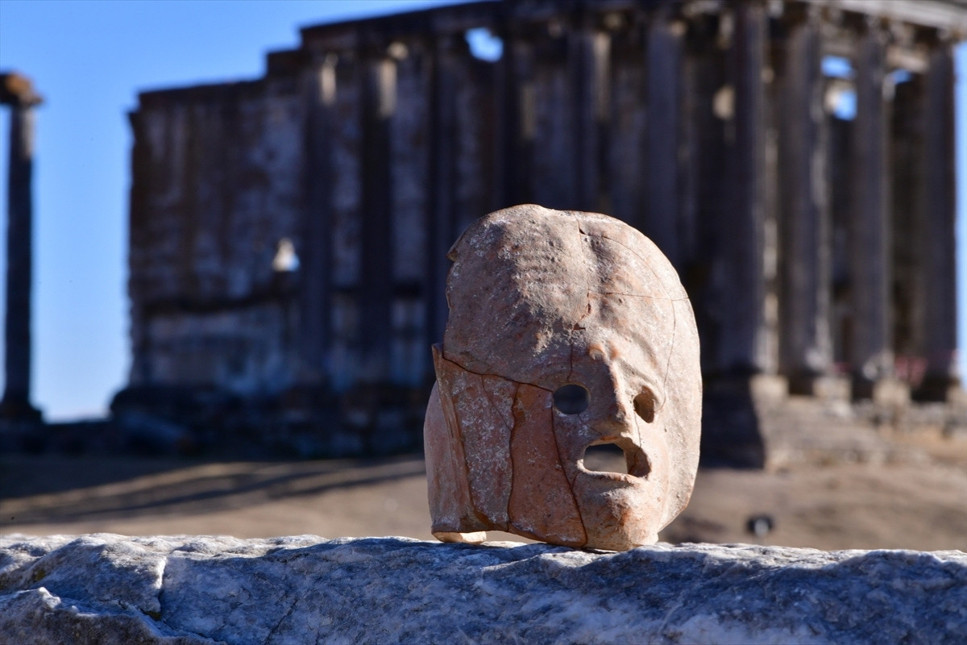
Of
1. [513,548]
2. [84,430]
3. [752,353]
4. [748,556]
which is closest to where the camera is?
[748,556]

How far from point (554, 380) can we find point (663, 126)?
1540cm

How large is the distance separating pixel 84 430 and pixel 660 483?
19.2 metres

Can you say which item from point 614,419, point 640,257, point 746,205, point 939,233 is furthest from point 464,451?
point 939,233

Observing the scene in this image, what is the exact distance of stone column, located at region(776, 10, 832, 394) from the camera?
18969mm

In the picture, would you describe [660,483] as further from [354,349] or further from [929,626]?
[354,349]

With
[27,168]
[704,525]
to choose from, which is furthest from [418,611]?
[27,168]

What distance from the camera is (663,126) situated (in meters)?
19.2

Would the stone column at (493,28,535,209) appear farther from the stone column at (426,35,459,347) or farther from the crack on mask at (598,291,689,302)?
the crack on mask at (598,291,689,302)

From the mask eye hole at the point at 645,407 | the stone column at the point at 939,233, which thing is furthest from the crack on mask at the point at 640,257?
the stone column at the point at 939,233

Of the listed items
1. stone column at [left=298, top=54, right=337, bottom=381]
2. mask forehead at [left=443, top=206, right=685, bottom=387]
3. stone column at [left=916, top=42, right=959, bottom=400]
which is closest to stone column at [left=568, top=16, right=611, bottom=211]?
stone column at [left=298, top=54, right=337, bottom=381]

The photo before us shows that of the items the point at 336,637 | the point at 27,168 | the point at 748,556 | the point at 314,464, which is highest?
the point at 27,168

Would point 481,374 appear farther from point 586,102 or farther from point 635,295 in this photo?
point 586,102

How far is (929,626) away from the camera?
10.2ft

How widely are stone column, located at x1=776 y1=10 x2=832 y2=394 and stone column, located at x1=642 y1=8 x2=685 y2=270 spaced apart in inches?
70.3
